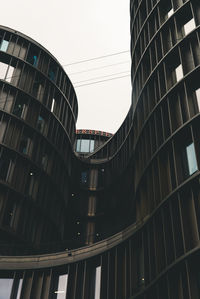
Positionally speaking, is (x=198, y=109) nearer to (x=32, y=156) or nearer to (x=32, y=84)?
(x=32, y=156)

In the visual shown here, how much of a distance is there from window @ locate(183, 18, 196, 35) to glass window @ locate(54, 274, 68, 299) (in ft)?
65.9

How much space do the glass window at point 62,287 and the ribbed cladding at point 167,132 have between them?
6.66m

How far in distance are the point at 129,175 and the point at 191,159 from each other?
21619 mm

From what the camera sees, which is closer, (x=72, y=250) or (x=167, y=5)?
(x=72, y=250)

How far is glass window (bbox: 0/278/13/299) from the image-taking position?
2880 centimetres

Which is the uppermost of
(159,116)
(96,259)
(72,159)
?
(72,159)

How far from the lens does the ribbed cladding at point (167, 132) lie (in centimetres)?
2178

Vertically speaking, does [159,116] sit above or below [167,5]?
below

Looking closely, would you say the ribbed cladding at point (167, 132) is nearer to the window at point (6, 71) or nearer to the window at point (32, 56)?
the window at point (6, 71)

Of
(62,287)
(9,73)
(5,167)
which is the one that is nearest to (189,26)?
(5,167)

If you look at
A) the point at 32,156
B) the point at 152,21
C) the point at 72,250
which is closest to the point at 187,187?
the point at 72,250

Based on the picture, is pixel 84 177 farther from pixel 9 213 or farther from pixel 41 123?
pixel 9 213

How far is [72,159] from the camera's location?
49500mm

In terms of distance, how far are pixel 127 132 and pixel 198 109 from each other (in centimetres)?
2482
